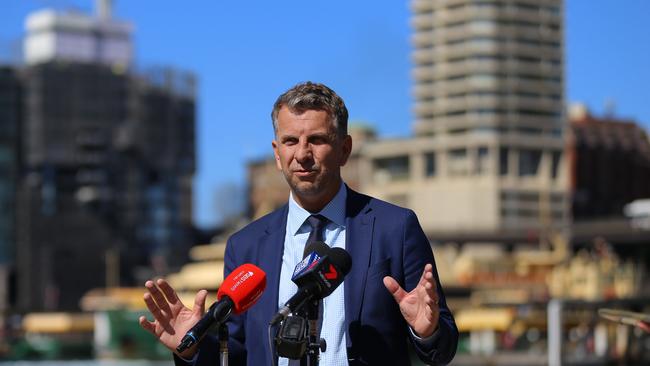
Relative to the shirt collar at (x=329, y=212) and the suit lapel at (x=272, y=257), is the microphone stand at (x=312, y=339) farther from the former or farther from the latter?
the shirt collar at (x=329, y=212)

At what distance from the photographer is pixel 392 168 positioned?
191 metres

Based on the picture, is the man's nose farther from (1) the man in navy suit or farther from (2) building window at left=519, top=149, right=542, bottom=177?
(2) building window at left=519, top=149, right=542, bottom=177

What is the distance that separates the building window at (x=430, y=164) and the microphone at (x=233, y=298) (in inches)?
7117

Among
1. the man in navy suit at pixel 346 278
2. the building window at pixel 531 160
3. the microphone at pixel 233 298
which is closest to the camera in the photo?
the microphone at pixel 233 298

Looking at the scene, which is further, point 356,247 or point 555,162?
point 555,162

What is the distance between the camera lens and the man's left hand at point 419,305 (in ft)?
17.6

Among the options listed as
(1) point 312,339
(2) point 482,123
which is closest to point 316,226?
(1) point 312,339

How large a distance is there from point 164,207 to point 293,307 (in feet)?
568

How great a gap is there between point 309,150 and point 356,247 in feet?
1.51

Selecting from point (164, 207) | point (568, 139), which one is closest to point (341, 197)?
point (164, 207)

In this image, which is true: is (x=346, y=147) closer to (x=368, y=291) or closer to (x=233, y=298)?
(x=368, y=291)

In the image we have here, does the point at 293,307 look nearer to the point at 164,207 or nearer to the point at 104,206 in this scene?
the point at 104,206

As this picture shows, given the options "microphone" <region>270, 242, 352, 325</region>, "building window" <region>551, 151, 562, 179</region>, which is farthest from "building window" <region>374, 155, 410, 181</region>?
"microphone" <region>270, 242, 352, 325</region>

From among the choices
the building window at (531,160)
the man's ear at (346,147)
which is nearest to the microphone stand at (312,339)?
the man's ear at (346,147)
